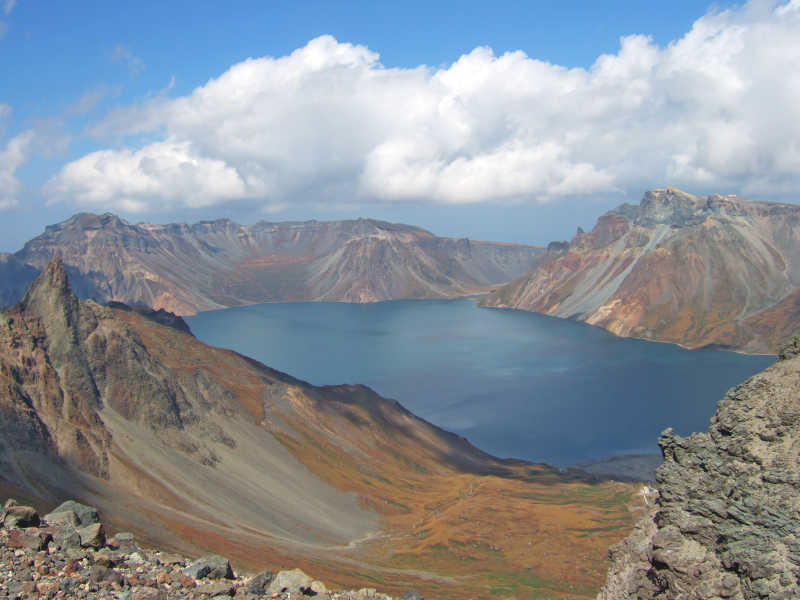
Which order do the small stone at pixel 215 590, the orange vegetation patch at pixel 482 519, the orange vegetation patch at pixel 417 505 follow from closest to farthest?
the small stone at pixel 215 590, the orange vegetation patch at pixel 417 505, the orange vegetation patch at pixel 482 519

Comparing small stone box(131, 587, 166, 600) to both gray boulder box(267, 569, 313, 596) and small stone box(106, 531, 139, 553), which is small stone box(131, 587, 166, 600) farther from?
small stone box(106, 531, 139, 553)

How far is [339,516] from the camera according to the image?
6144cm

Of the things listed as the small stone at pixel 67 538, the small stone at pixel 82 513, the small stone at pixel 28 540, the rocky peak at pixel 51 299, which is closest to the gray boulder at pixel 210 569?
the small stone at pixel 67 538

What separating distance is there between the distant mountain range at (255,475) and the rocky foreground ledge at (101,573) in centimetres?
1954

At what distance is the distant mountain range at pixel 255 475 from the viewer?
142ft

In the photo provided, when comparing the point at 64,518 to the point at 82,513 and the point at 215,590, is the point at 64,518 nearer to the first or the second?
the point at 82,513

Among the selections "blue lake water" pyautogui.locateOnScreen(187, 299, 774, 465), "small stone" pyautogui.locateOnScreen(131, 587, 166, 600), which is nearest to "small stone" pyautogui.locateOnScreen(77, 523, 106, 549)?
"small stone" pyautogui.locateOnScreen(131, 587, 166, 600)

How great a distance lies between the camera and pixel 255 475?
6266 centimetres

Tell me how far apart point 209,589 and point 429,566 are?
39.1 m

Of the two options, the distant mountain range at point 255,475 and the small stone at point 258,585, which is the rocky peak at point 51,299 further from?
the small stone at point 258,585

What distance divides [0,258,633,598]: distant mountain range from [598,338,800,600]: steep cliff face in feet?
84.4

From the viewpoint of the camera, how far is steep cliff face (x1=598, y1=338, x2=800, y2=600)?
14750 mm

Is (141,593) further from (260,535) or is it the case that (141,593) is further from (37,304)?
(37,304)

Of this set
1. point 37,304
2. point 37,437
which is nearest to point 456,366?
point 37,304
